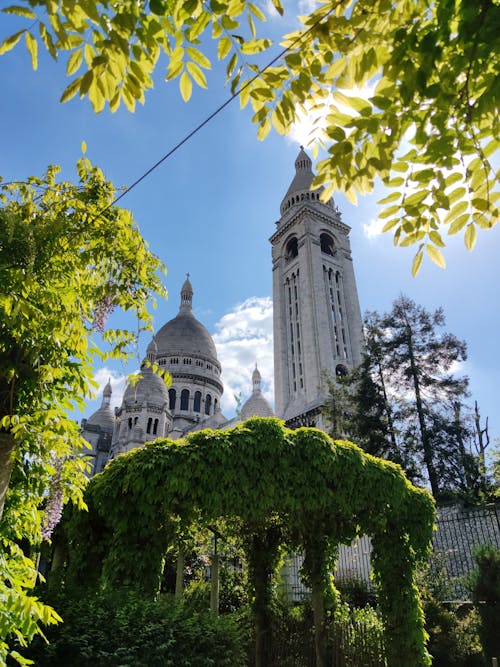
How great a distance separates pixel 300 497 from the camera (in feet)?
26.0

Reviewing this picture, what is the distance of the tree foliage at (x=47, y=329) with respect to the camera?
335 centimetres

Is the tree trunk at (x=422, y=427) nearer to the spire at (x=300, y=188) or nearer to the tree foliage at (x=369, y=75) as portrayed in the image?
the tree foliage at (x=369, y=75)

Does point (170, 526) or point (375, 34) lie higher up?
point (375, 34)

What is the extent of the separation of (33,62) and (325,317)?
4147 centimetres

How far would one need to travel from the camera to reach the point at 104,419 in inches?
2576

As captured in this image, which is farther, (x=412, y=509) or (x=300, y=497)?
(x=412, y=509)

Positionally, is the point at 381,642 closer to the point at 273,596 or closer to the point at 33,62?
the point at 273,596

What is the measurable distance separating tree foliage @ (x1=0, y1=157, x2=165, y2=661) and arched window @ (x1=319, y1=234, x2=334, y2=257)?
154 feet

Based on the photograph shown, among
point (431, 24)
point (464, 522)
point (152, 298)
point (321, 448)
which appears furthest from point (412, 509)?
point (431, 24)

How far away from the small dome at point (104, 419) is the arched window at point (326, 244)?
36.6m

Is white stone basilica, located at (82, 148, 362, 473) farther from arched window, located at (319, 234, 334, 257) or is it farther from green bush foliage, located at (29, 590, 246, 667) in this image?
green bush foliage, located at (29, 590, 246, 667)

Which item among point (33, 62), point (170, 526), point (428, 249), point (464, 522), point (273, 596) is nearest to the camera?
point (33, 62)

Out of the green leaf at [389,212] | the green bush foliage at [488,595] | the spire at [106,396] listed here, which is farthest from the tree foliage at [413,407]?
the spire at [106,396]

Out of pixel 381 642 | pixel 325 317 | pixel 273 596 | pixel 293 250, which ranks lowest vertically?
pixel 381 642
